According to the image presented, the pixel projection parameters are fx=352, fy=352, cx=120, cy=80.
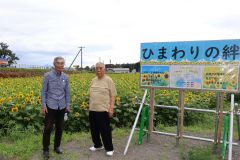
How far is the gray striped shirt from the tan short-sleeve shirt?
0.52m

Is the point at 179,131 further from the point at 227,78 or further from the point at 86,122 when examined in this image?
the point at 86,122

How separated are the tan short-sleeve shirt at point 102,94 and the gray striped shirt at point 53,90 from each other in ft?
1.71

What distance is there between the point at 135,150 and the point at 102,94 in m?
1.26

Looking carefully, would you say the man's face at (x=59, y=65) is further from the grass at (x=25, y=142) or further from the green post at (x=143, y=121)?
the green post at (x=143, y=121)

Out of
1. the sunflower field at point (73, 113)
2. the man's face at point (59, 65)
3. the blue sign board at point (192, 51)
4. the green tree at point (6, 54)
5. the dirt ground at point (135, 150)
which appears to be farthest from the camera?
the green tree at point (6, 54)

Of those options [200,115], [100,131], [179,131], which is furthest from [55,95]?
[200,115]

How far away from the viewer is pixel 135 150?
20.5 ft

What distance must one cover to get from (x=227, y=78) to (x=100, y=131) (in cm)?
225

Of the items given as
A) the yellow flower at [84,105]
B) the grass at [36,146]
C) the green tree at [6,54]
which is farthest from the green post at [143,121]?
the green tree at [6,54]

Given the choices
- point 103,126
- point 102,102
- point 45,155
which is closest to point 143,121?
point 103,126

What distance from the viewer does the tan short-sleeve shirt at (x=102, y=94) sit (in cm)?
575

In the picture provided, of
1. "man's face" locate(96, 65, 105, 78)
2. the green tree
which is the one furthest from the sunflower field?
the green tree

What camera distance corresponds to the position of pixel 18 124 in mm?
7156

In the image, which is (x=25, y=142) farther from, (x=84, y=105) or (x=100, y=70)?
(x=100, y=70)
